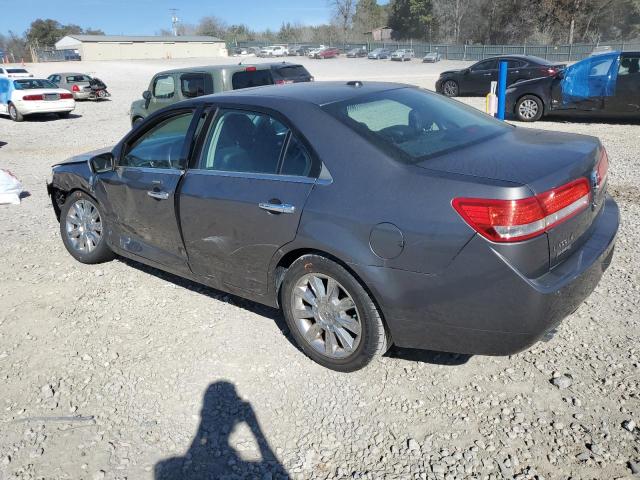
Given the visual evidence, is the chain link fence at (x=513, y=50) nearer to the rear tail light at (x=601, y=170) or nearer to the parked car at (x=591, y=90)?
the parked car at (x=591, y=90)

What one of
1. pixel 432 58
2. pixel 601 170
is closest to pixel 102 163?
pixel 601 170

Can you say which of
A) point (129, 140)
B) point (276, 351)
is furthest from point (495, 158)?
point (129, 140)

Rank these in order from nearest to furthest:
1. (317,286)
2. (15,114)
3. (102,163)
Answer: (317,286), (102,163), (15,114)

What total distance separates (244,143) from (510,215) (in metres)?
1.84

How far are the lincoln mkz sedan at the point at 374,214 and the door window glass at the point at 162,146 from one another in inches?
0.7

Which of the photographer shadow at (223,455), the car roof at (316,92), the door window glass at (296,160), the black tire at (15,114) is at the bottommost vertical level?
the photographer shadow at (223,455)

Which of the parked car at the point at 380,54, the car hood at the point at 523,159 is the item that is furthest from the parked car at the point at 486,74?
the parked car at the point at 380,54

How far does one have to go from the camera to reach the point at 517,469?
8.13 ft

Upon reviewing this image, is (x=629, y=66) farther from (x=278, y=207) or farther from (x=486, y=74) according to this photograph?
(x=278, y=207)

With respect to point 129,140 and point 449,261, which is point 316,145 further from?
point 129,140

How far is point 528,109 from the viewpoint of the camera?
12602mm

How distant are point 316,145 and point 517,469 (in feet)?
6.43

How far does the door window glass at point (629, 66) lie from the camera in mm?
11286

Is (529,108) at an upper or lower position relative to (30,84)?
lower
